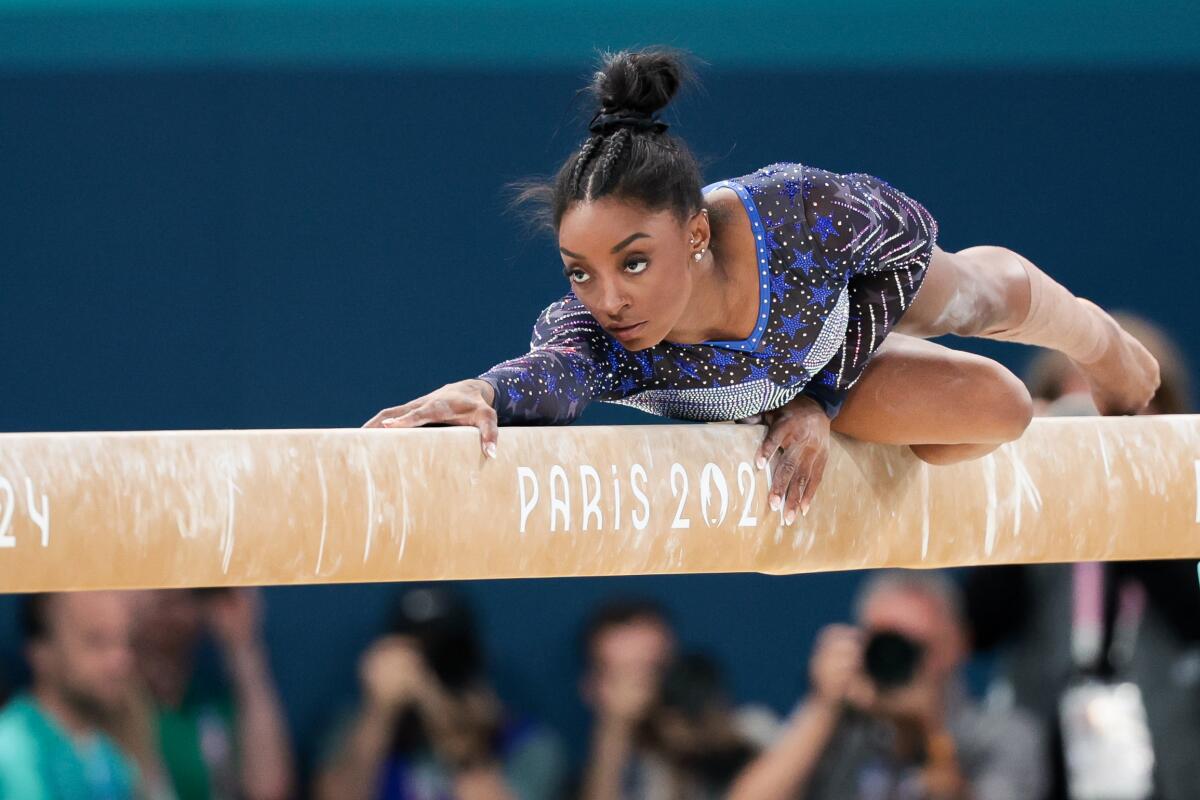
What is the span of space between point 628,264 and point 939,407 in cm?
54

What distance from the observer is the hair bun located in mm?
1978

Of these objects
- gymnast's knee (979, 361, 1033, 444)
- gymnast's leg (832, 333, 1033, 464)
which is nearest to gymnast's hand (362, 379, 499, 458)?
gymnast's leg (832, 333, 1033, 464)

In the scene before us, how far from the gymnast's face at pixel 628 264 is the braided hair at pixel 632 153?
2 centimetres

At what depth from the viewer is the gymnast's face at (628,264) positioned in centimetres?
190

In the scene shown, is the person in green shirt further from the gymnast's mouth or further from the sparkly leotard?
the gymnast's mouth

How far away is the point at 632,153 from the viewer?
1.93 meters

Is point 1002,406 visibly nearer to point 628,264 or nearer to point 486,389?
point 628,264

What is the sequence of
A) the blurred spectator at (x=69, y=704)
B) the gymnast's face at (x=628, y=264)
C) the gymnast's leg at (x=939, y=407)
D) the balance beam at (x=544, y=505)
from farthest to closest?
the blurred spectator at (x=69, y=704)
the gymnast's leg at (x=939, y=407)
the gymnast's face at (x=628, y=264)
the balance beam at (x=544, y=505)

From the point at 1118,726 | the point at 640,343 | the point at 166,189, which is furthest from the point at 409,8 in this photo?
the point at 1118,726

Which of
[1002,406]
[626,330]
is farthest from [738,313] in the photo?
[1002,406]

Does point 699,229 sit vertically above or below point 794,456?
above

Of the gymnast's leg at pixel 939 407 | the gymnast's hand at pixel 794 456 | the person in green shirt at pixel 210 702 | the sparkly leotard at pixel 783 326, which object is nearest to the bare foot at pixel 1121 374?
the gymnast's leg at pixel 939 407

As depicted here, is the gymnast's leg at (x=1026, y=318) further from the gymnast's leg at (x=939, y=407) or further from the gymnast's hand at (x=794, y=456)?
the gymnast's hand at (x=794, y=456)

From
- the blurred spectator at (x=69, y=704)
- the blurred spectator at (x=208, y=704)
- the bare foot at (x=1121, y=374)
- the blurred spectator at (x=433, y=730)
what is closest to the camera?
the bare foot at (x=1121, y=374)
